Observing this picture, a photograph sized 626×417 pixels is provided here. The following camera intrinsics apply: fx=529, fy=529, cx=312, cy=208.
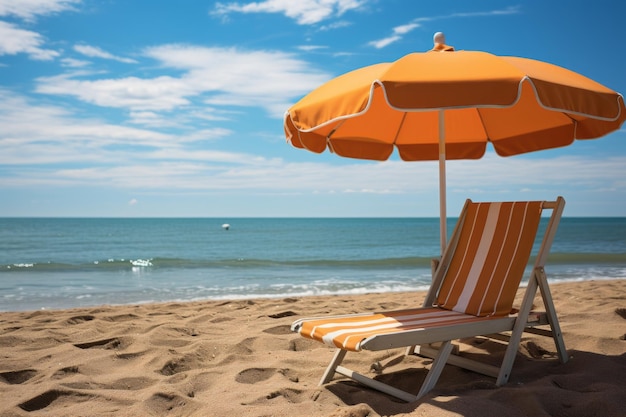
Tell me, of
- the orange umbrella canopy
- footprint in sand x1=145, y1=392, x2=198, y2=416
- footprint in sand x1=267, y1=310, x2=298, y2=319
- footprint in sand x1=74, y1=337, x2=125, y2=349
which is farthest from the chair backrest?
footprint in sand x1=74, y1=337, x2=125, y2=349

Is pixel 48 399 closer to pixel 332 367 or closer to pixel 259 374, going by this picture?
pixel 259 374

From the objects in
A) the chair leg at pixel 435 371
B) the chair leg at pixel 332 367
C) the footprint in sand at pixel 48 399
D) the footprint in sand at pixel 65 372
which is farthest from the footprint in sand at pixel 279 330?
the chair leg at pixel 435 371

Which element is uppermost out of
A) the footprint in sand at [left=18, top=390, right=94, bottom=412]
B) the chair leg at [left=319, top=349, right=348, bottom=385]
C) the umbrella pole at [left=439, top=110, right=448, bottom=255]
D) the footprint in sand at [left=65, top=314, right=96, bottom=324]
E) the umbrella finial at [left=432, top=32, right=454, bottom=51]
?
the umbrella finial at [left=432, top=32, right=454, bottom=51]

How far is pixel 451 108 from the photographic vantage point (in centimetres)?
271

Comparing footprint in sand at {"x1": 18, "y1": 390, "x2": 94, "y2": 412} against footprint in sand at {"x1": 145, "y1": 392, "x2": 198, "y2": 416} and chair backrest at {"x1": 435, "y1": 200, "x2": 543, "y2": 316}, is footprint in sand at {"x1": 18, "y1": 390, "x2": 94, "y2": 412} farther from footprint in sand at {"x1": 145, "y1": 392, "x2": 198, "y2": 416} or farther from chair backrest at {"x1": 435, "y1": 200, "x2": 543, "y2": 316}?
chair backrest at {"x1": 435, "y1": 200, "x2": 543, "y2": 316}

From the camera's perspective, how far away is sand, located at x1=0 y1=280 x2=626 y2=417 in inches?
110

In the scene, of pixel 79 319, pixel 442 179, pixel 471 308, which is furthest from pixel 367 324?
pixel 79 319

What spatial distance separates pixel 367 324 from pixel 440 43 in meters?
2.01

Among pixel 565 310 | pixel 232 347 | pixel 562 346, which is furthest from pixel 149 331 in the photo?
pixel 565 310

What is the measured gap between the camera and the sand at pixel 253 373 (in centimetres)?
279

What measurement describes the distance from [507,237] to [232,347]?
7.24 feet

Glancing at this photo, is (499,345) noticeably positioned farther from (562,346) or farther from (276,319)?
(276,319)

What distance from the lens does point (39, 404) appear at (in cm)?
306

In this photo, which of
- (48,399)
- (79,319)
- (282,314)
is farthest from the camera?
(282,314)
